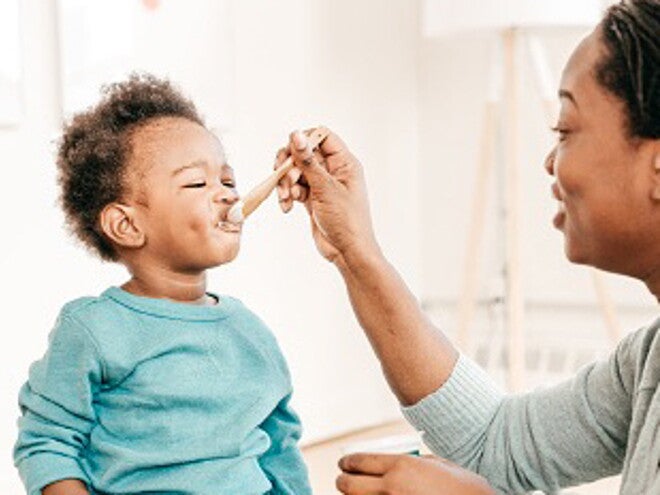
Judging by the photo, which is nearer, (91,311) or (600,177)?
(600,177)

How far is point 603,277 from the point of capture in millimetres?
2967

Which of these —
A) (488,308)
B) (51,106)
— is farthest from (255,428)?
(488,308)

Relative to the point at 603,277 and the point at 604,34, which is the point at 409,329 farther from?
the point at 603,277

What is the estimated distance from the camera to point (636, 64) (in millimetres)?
1011

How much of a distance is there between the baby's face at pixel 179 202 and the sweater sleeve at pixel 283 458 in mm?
232

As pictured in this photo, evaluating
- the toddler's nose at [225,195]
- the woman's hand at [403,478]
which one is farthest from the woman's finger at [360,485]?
the toddler's nose at [225,195]

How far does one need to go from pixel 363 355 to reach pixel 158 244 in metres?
2.02

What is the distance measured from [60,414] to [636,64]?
778 mm

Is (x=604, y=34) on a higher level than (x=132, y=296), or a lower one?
higher

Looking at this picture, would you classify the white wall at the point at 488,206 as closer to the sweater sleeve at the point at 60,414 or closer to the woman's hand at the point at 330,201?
the woman's hand at the point at 330,201

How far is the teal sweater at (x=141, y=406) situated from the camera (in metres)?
1.25

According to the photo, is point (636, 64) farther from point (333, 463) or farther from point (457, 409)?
point (333, 463)

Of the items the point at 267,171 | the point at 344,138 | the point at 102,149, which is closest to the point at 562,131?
the point at 102,149

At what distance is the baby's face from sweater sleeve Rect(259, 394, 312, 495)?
0.23 metres
